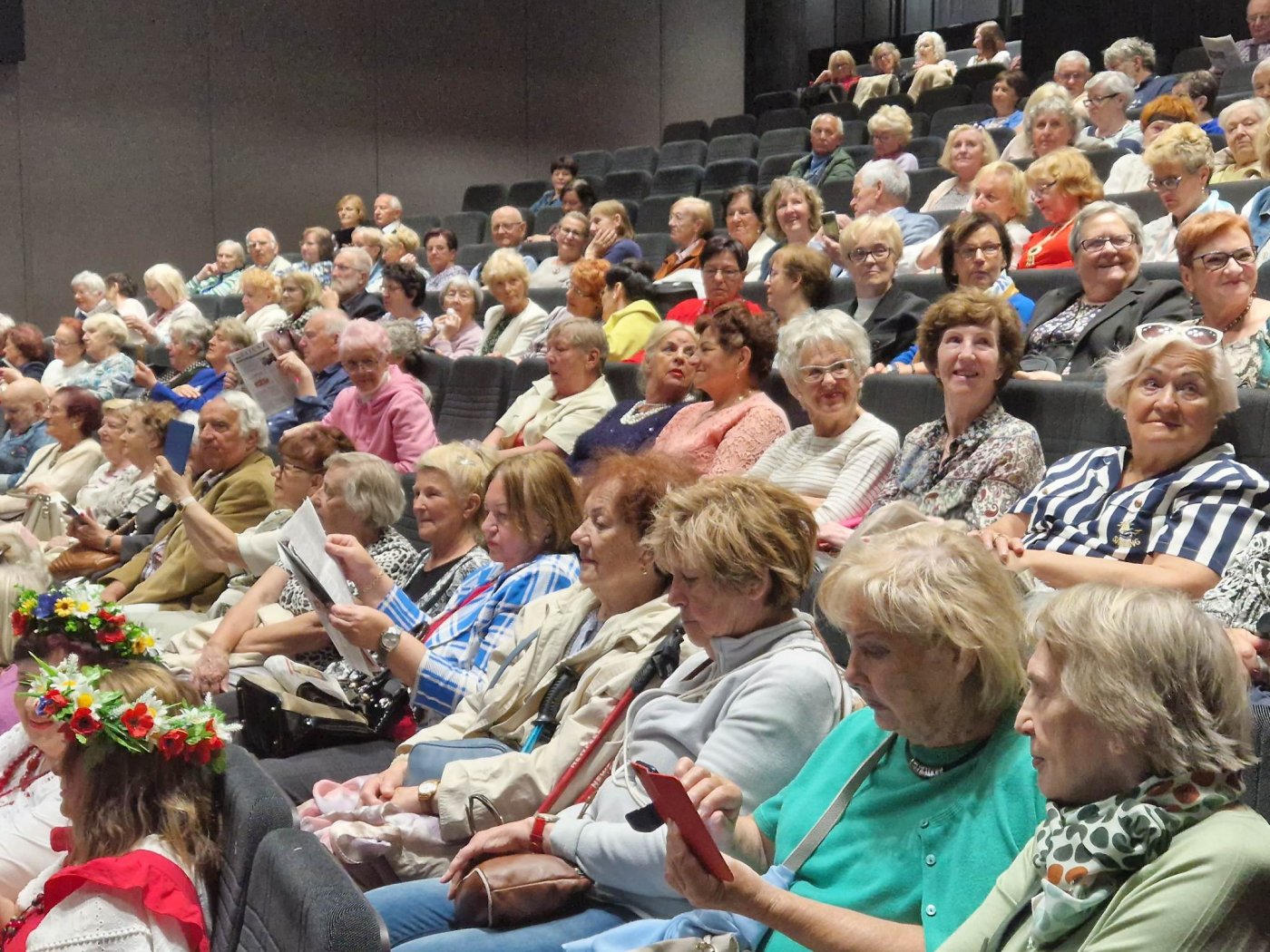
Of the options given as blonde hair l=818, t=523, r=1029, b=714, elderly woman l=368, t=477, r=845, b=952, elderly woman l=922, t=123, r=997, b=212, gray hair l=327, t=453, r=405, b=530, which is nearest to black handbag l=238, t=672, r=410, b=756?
gray hair l=327, t=453, r=405, b=530

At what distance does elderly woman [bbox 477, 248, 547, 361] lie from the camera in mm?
5691

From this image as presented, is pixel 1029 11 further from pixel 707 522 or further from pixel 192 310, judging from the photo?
pixel 707 522

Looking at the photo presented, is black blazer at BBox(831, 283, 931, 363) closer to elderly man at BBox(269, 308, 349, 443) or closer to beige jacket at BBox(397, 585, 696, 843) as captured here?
beige jacket at BBox(397, 585, 696, 843)

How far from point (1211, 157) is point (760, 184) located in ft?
13.6

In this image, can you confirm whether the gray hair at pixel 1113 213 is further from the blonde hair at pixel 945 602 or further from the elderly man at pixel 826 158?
the elderly man at pixel 826 158

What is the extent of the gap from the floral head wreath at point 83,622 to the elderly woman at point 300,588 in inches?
34.4

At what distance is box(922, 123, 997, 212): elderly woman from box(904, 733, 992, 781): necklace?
169 inches

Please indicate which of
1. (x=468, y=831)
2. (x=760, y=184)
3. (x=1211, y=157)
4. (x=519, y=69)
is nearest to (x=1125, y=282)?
(x=1211, y=157)

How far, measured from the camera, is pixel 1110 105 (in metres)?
→ 6.14

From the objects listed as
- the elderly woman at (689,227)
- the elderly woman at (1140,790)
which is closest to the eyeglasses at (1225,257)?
the elderly woman at (1140,790)

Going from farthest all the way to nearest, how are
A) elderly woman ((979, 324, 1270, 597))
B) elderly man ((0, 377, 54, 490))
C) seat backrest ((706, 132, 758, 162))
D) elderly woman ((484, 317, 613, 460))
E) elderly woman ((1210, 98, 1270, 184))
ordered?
seat backrest ((706, 132, 758, 162)) < elderly man ((0, 377, 54, 490)) < elderly woman ((1210, 98, 1270, 184)) < elderly woman ((484, 317, 613, 460)) < elderly woman ((979, 324, 1270, 597))

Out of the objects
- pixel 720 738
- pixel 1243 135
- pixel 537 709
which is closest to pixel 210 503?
pixel 537 709

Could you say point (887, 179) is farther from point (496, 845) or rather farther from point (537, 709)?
point (496, 845)

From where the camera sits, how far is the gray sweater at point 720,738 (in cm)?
169
